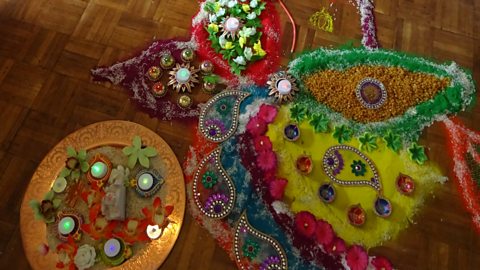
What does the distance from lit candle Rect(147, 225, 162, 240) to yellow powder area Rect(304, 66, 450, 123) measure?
31.9 inches

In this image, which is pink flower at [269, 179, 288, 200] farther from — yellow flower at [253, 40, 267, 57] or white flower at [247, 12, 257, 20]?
white flower at [247, 12, 257, 20]

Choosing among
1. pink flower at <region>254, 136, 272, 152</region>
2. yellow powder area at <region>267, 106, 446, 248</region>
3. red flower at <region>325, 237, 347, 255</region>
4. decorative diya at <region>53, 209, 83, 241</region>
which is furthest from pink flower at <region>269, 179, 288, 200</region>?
decorative diya at <region>53, 209, 83, 241</region>

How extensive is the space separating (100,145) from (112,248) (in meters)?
0.40

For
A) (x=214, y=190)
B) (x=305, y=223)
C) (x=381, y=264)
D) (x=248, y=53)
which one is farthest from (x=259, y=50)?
(x=381, y=264)

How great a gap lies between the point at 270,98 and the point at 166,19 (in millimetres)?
597

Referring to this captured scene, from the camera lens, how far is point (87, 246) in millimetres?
1400

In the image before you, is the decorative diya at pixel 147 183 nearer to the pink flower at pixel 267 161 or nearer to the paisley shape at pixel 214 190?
the paisley shape at pixel 214 190

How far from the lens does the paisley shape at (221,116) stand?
5.21 feet

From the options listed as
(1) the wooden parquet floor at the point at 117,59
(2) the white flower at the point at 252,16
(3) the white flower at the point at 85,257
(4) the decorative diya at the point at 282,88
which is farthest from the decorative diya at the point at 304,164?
(3) the white flower at the point at 85,257

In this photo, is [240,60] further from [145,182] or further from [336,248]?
[336,248]

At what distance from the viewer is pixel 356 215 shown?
4.89ft

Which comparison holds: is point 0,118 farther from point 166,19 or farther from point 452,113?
point 452,113

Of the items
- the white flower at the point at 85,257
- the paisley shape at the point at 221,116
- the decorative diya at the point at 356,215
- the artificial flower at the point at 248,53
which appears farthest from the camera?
the artificial flower at the point at 248,53

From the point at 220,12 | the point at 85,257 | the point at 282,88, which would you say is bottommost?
the point at 85,257
